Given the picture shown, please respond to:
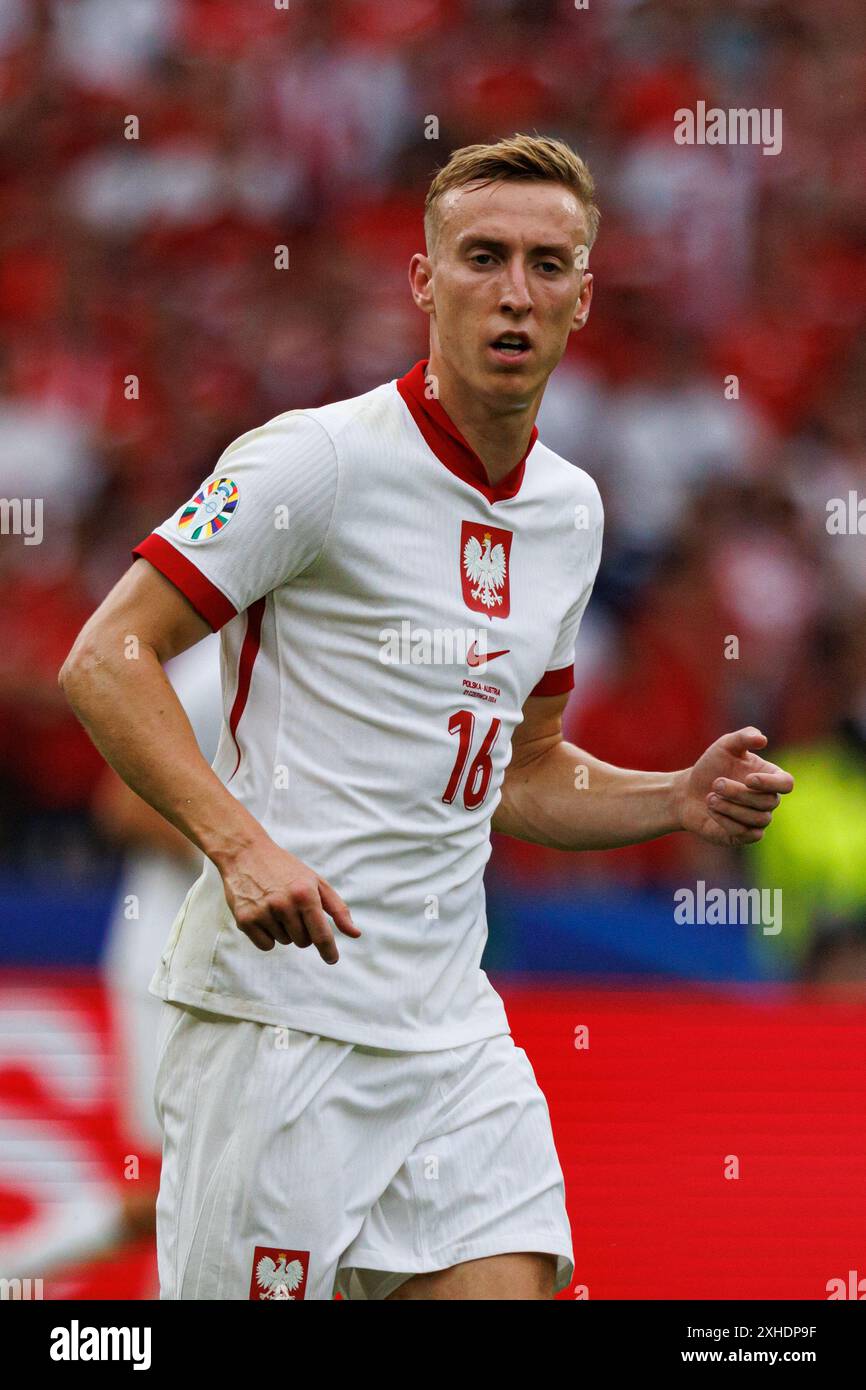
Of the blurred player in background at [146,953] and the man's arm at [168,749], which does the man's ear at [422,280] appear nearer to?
the man's arm at [168,749]

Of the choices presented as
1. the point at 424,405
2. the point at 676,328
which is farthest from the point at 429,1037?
the point at 676,328

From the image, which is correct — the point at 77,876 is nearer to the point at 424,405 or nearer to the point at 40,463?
the point at 40,463

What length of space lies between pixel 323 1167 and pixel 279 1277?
0.16 meters

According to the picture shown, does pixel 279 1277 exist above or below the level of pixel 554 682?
below

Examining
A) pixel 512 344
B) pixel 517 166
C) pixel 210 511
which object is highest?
pixel 517 166

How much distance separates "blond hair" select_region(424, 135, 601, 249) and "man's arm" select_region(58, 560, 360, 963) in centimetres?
81

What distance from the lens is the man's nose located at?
9.03 ft

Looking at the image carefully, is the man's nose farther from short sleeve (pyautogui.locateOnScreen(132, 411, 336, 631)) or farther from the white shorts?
the white shorts

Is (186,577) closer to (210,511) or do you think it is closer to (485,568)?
(210,511)

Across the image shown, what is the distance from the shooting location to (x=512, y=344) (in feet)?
9.11
